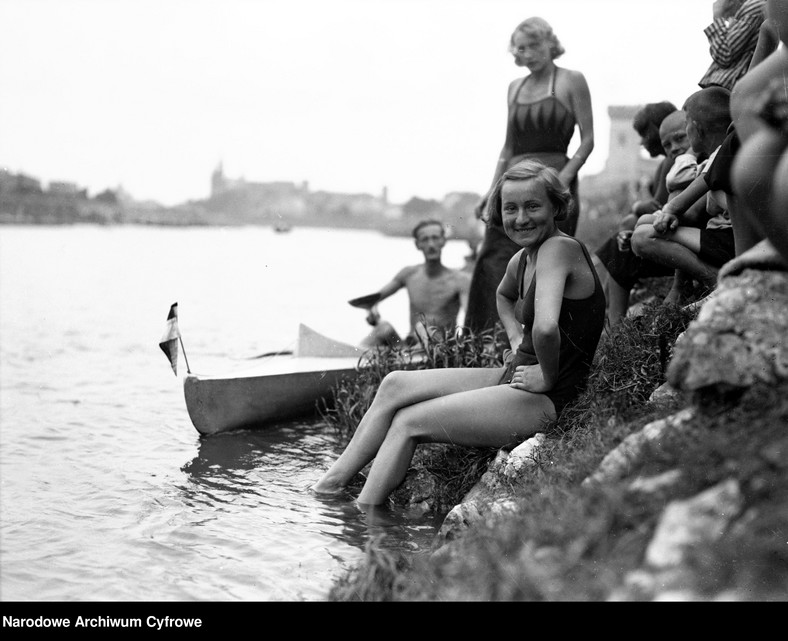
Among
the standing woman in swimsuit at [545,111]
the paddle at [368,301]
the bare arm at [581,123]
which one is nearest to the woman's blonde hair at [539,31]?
Answer: the standing woman in swimsuit at [545,111]

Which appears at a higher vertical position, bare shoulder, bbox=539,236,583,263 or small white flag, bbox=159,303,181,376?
bare shoulder, bbox=539,236,583,263

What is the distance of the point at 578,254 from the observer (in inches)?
193

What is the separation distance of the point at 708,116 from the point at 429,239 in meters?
4.02

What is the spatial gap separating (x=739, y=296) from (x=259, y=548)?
277 cm

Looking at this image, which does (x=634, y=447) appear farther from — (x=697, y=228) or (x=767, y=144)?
(x=697, y=228)

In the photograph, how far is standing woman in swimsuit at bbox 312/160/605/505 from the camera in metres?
4.85

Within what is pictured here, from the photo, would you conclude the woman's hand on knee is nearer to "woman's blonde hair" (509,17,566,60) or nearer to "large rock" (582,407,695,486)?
"large rock" (582,407,695,486)

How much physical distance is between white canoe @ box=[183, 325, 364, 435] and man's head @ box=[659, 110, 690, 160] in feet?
10.4

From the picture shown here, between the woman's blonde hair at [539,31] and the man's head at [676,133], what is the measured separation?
0.98m

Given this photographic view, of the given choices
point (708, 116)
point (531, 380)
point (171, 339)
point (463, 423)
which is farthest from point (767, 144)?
point (171, 339)

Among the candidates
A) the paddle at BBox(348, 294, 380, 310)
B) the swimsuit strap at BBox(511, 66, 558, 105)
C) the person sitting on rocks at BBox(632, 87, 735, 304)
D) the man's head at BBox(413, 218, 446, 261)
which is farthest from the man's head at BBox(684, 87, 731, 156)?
the paddle at BBox(348, 294, 380, 310)

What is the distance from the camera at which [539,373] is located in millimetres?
4922

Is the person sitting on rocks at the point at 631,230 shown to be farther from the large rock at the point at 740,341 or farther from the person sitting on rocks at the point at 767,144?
the large rock at the point at 740,341

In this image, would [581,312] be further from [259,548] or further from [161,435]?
[161,435]
